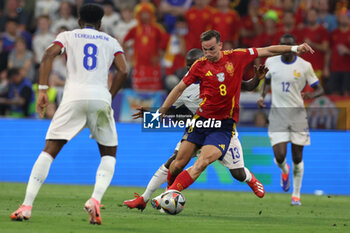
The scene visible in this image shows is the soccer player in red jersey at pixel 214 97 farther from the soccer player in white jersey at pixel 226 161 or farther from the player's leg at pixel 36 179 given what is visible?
the player's leg at pixel 36 179

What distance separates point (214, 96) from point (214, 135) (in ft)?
1.75

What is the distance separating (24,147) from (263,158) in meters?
5.59

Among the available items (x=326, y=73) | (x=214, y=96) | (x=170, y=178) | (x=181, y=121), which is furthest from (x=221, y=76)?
(x=326, y=73)

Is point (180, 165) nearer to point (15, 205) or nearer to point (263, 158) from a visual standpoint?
point (15, 205)

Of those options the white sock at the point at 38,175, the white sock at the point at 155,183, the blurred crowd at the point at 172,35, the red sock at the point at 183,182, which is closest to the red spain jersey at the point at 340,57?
the blurred crowd at the point at 172,35

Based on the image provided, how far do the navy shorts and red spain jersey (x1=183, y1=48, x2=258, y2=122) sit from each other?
13cm

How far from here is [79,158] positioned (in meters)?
17.1

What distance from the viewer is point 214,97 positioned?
1008cm

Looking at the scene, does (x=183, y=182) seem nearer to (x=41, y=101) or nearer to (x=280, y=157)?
(x=41, y=101)

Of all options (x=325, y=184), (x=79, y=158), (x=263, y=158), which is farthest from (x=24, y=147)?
(x=325, y=184)

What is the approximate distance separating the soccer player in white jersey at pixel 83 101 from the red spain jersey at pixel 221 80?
1750mm

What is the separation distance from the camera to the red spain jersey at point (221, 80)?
32.8 ft

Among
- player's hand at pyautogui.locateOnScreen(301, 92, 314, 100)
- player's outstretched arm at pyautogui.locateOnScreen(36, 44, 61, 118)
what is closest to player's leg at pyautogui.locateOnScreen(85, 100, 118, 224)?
player's outstretched arm at pyautogui.locateOnScreen(36, 44, 61, 118)

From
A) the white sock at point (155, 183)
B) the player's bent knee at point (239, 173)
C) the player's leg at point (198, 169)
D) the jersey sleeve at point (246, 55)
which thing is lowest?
the white sock at point (155, 183)
